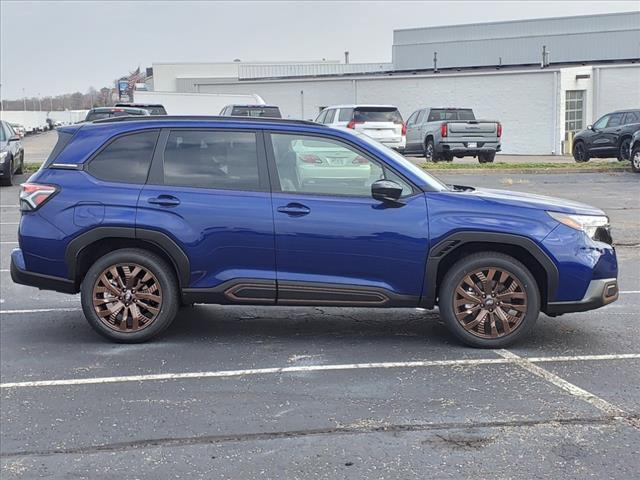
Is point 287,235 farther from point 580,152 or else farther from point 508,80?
point 508,80

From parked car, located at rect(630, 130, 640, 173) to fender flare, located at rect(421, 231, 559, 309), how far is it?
1616 centimetres

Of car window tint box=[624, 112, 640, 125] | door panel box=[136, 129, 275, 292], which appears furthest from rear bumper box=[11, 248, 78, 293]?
car window tint box=[624, 112, 640, 125]

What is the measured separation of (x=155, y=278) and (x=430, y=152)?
1887 cm

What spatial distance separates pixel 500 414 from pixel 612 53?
162ft

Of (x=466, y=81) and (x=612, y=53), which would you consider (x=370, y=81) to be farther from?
(x=612, y=53)

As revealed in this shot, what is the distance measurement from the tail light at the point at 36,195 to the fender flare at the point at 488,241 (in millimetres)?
3008

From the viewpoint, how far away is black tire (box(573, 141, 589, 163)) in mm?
24203

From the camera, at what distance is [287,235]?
5809 mm

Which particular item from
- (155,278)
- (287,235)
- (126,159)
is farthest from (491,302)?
(126,159)

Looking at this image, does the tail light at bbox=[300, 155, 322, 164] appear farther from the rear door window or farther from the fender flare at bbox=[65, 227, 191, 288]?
the rear door window

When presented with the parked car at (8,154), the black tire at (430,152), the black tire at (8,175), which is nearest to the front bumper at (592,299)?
the parked car at (8,154)

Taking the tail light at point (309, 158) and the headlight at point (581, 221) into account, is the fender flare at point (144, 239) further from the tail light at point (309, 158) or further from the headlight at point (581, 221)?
the headlight at point (581, 221)

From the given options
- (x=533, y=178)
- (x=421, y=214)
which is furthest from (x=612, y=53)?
(x=421, y=214)

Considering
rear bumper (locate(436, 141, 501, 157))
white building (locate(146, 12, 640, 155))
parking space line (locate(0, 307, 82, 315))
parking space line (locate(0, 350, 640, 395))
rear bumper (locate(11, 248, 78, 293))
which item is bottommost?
parking space line (locate(0, 350, 640, 395))
